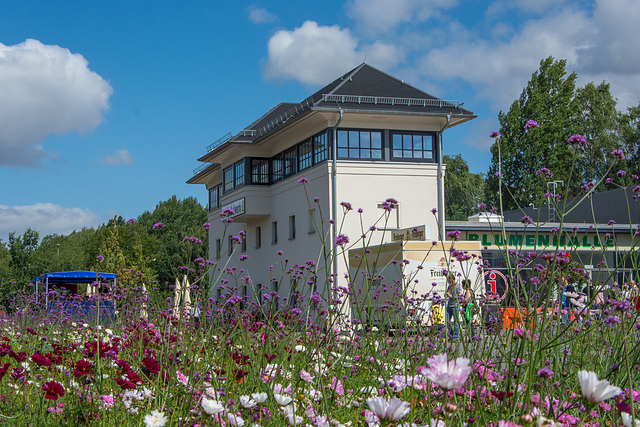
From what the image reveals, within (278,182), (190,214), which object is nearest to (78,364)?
(278,182)

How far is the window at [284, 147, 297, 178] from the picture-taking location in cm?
3512

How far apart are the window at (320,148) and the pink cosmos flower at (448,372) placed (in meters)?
30.1

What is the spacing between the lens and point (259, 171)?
124 ft

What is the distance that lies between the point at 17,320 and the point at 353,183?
22843mm

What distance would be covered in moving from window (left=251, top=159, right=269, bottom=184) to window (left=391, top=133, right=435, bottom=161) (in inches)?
324

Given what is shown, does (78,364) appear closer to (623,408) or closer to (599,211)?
(623,408)

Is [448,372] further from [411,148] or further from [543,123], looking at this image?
[543,123]

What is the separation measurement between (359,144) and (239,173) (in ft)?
29.2

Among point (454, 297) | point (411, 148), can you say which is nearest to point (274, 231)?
point (411, 148)

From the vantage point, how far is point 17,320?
9383 millimetres

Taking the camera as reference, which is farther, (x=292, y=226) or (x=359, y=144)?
(x=292, y=226)

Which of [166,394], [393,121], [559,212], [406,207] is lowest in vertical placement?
[166,394]

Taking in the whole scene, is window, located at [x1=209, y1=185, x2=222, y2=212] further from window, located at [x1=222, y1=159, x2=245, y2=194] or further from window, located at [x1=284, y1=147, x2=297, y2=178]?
window, located at [x1=284, y1=147, x2=297, y2=178]

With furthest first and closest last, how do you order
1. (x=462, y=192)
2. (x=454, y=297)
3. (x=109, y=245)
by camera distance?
(x=462, y=192), (x=109, y=245), (x=454, y=297)
